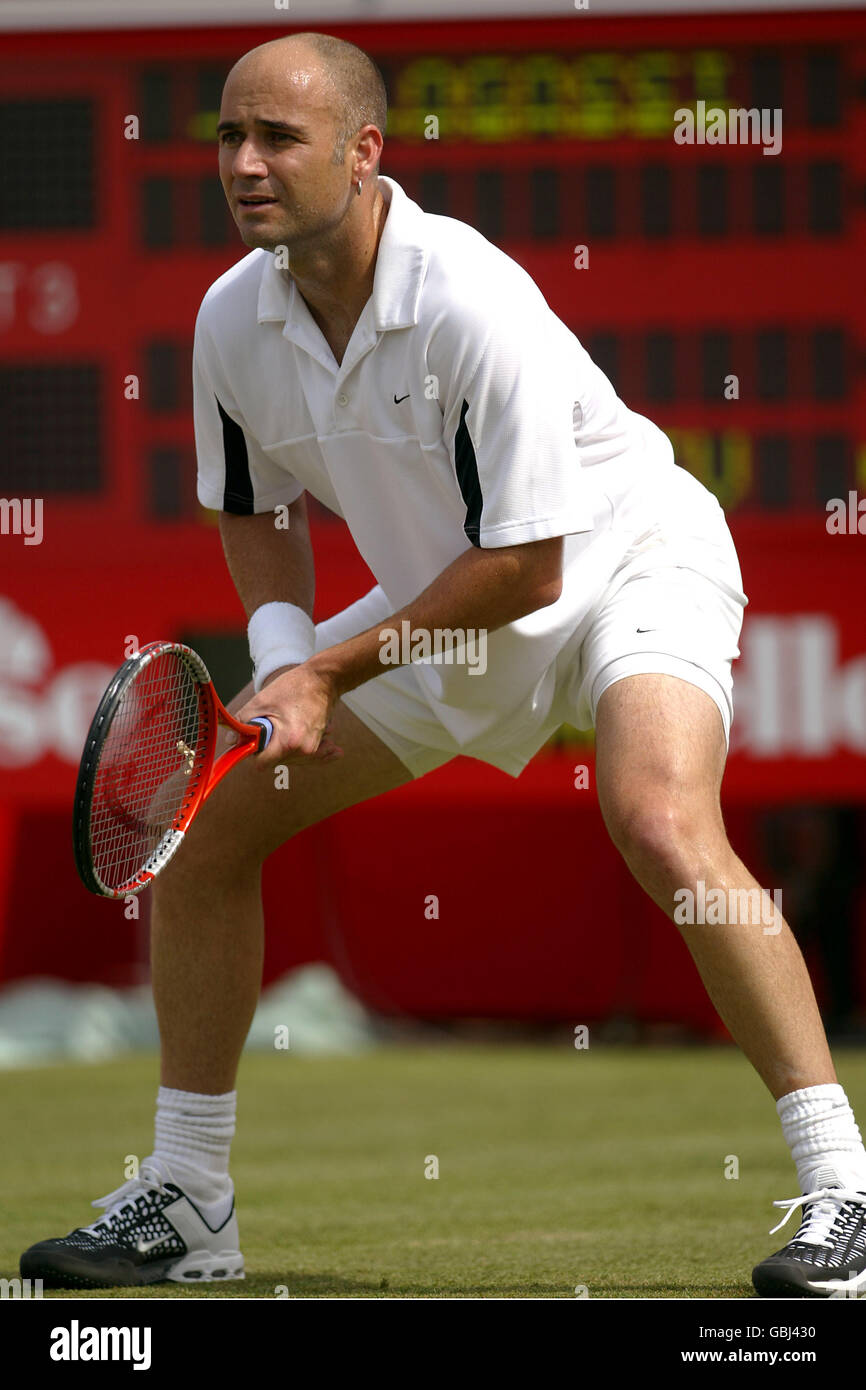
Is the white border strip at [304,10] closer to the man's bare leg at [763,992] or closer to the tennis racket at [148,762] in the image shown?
the tennis racket at [148,762]

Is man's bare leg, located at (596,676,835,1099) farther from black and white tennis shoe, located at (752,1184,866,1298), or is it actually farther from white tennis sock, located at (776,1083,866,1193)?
black and white tennis shoe, located at (752,1184,866,1298)

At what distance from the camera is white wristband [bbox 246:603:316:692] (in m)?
3.35

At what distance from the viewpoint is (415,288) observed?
3.11 m

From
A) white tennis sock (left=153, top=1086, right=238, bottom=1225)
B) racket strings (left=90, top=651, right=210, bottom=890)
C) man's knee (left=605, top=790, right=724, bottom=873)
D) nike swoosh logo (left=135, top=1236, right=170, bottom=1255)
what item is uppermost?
racket strings (left=90, top=651, right=210, bottom=890)

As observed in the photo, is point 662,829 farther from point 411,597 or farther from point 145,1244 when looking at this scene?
point 145,1244

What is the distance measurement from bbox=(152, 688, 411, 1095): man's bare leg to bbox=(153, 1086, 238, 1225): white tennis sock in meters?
0.02

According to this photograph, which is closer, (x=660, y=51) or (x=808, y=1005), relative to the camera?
(x=808, y=1005)

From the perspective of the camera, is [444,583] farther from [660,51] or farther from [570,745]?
[660,51]

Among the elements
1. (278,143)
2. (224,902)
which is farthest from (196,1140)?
(278,143)

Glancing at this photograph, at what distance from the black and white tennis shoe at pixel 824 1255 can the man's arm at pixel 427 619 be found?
97 cm
